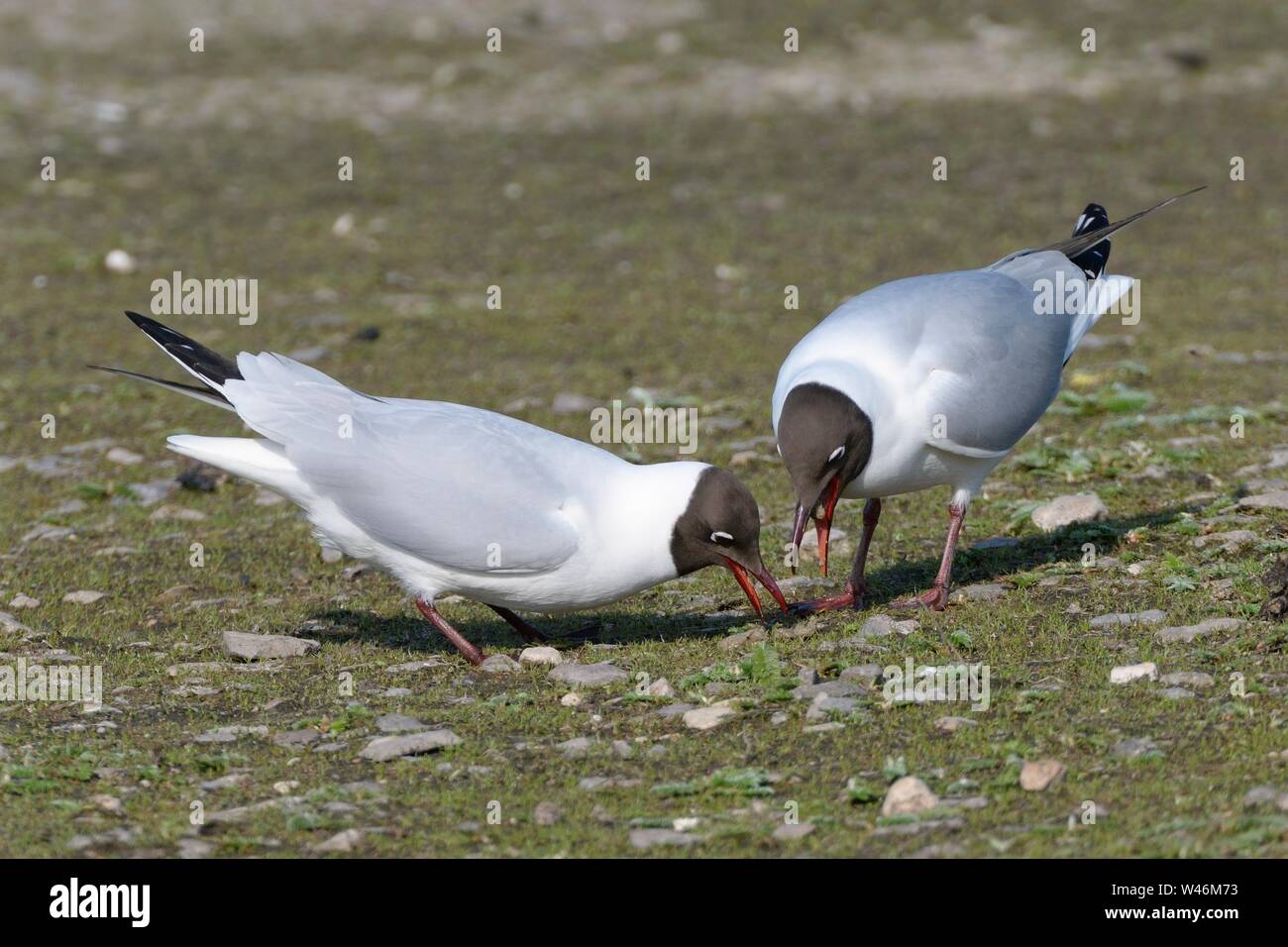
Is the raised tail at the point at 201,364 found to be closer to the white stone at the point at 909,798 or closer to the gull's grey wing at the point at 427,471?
the gull's grey wing at the point at 427,471

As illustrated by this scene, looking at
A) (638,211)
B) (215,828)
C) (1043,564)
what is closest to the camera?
(215,828)

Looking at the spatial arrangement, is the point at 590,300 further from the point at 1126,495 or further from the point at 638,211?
the point at 1126,495

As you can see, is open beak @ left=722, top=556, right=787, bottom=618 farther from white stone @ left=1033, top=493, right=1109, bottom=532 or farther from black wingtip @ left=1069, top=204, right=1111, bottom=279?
black wingtip @ left=1069, top=204, right=1111, bottom=279

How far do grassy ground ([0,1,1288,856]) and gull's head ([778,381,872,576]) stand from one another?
0.61 metres

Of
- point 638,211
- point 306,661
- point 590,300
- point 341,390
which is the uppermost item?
point 638,211

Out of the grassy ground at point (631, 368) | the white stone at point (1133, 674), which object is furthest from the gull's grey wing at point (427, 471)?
the white stone at point (1133, 674)

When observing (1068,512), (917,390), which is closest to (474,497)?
(917,390)

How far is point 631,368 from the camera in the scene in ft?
35.7

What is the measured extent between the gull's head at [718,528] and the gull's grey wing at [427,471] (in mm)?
414

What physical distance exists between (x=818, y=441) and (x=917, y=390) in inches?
26.6

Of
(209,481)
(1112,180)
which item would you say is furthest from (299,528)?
(1112,180)

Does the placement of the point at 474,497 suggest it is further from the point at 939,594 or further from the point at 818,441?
the point at 939,594
